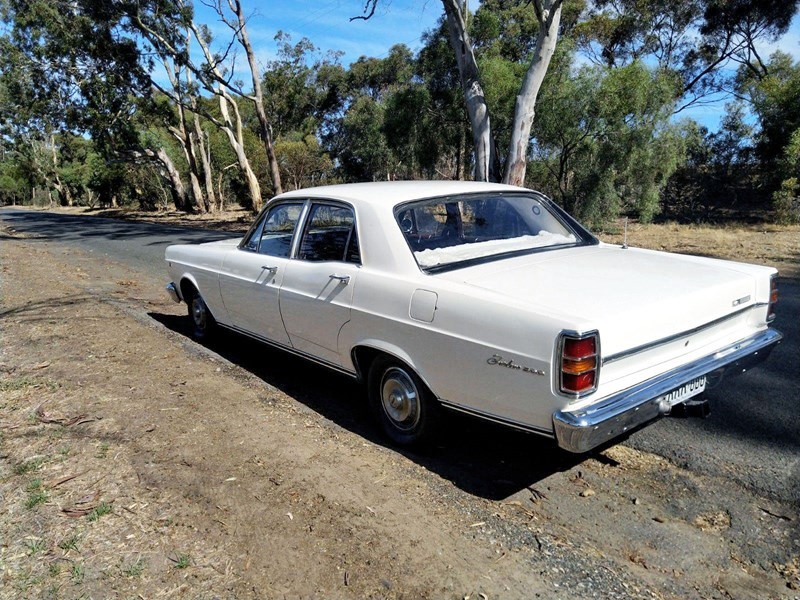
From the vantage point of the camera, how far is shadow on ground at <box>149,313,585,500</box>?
136 inches

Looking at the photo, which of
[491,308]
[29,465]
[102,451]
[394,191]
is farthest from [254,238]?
[491,308]

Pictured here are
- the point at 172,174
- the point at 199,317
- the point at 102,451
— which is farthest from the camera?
the point at 172,174

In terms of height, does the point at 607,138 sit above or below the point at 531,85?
below

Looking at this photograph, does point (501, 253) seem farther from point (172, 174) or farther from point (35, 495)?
point (172, 174)

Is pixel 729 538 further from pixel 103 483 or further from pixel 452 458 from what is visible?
pixel 103 483

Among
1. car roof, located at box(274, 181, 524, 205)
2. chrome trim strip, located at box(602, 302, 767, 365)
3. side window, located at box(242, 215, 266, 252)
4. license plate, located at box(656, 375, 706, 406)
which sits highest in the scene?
car roof, located at box(274, 181, 524, 205)

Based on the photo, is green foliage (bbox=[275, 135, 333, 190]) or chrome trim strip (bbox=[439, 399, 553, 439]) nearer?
chrome trim strip (bbox=[439, 399, 553, 439])

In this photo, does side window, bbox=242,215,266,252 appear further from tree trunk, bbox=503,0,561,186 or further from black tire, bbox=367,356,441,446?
tree trunk, bbox=503,0,561,186

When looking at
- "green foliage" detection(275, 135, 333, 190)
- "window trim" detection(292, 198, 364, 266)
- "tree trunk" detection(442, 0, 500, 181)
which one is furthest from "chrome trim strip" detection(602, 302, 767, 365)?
"green foliage" detection(275, 135, 333, 190)

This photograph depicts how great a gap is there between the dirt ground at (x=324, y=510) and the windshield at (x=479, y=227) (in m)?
1.20

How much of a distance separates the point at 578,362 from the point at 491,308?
0.51m

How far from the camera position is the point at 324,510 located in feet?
10.2

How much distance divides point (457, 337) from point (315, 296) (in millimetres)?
1367

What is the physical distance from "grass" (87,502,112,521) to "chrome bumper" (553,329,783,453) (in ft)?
7.31
